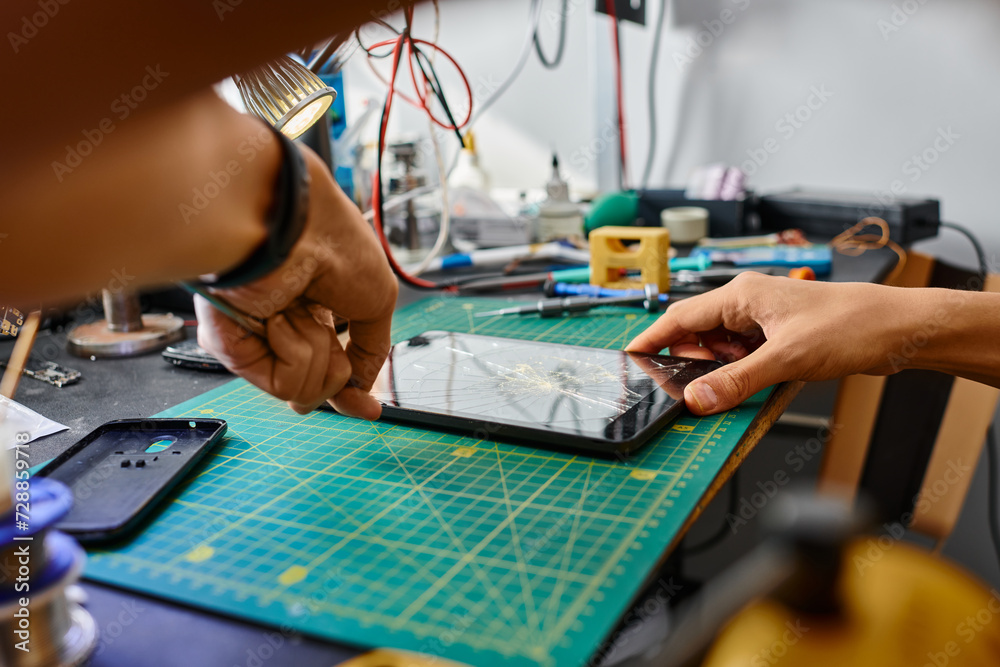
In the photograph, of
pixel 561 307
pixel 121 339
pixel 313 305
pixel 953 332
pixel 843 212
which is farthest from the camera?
pixel 843 212

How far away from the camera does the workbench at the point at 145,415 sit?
0.46 metres

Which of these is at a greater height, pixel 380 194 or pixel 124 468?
pixel 380 194

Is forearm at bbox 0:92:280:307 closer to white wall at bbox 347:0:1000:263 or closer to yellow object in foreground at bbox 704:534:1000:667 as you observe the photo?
yellow object in foreground at bbox 704:534:1000:667

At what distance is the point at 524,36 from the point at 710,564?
158 cm

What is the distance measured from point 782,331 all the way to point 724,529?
4.11ft

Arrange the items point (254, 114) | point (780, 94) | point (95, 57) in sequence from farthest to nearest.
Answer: point (780, 94) → point (254, 114) → point (95, 57)

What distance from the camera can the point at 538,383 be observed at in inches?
33.4

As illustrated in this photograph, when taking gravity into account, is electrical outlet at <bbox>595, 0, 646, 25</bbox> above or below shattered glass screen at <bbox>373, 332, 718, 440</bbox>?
above

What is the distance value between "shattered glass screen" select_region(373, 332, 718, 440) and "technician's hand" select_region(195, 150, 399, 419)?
0.14 meters

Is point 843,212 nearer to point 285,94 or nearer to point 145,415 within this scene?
point 285,94

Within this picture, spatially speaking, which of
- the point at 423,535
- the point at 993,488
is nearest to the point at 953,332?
the point at 423,535

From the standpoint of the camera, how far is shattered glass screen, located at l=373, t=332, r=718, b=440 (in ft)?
2.45

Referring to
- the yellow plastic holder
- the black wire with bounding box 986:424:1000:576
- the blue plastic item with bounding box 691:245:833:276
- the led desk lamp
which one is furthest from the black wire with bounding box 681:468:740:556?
the led desk lamp

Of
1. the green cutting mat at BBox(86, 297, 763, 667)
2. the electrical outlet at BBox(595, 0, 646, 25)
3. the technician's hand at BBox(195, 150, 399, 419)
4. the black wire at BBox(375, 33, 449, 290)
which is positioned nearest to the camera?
the green cutting mat at BBox(86, 297, 763, 667)
